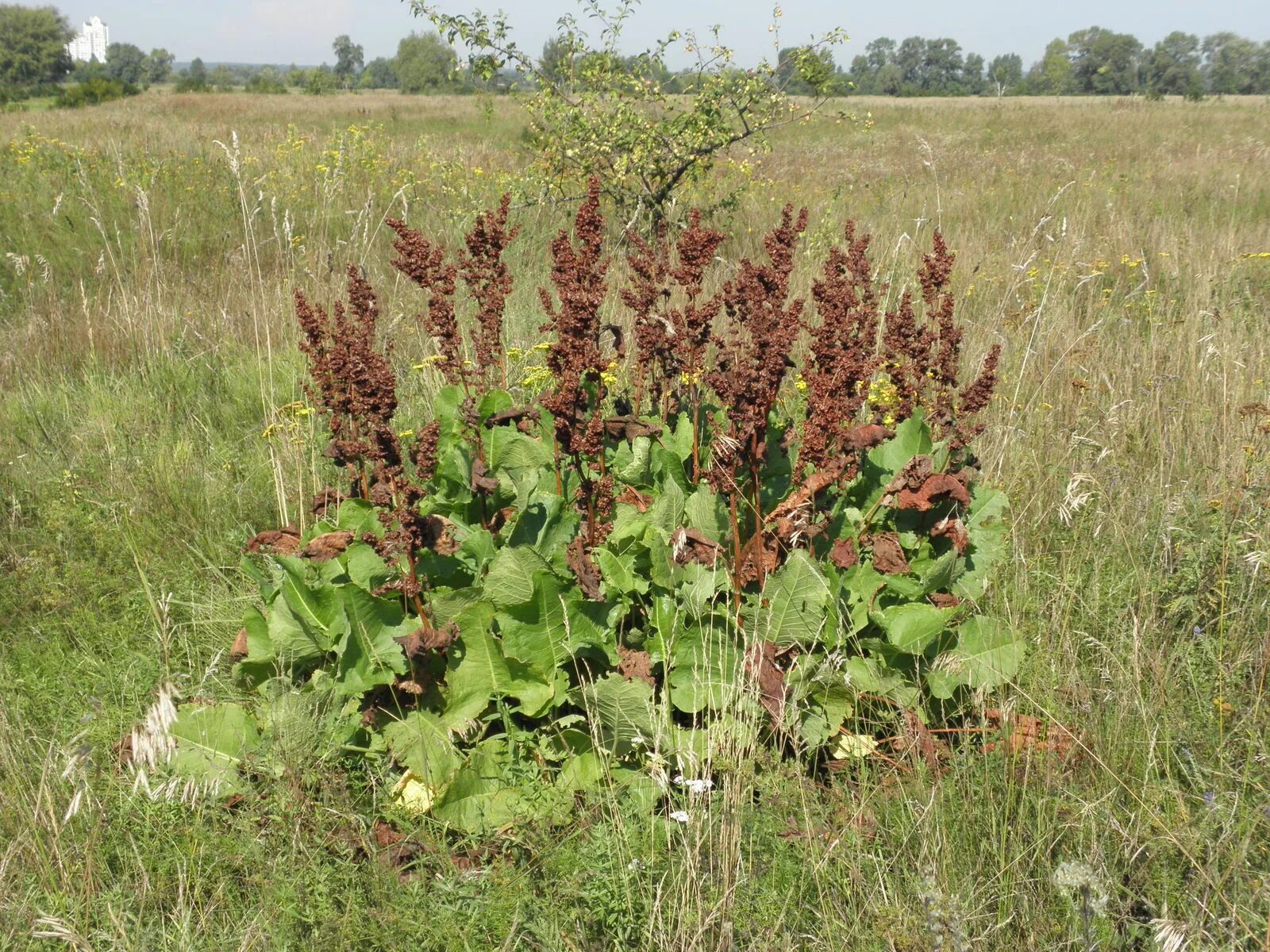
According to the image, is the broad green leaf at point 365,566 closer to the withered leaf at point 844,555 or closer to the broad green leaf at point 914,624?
the withered leaf at point 844,555

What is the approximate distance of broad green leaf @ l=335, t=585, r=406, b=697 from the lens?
2332mm

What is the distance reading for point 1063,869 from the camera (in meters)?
1.56

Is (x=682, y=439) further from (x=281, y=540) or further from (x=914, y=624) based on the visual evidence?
(x=281, y=540)

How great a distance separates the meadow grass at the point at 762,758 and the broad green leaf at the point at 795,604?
0.34m

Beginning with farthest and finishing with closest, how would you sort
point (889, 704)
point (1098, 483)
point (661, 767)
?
point (1098, 483)
point (889, 704)
point (661, 767)

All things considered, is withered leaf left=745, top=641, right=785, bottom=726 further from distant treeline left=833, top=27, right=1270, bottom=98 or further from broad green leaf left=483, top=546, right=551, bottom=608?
distant treeline left=833, top=27, right=1270, bottom=98

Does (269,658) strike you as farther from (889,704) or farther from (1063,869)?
(1063,869)

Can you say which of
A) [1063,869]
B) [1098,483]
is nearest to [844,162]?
[1098,483]

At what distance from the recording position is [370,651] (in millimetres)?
2361

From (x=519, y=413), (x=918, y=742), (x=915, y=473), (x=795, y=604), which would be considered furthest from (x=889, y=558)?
(x=519, y=413)

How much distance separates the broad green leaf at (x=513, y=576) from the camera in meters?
2.33

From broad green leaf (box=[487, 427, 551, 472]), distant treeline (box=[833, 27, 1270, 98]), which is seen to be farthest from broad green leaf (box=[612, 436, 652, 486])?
distant treeline (box=[833, 27, 1270, 98])

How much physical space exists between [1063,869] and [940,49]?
13214cm

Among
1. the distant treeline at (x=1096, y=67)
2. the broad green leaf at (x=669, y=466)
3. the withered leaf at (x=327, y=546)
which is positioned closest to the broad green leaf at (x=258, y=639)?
the withered leaf at (x=327, y=546)
